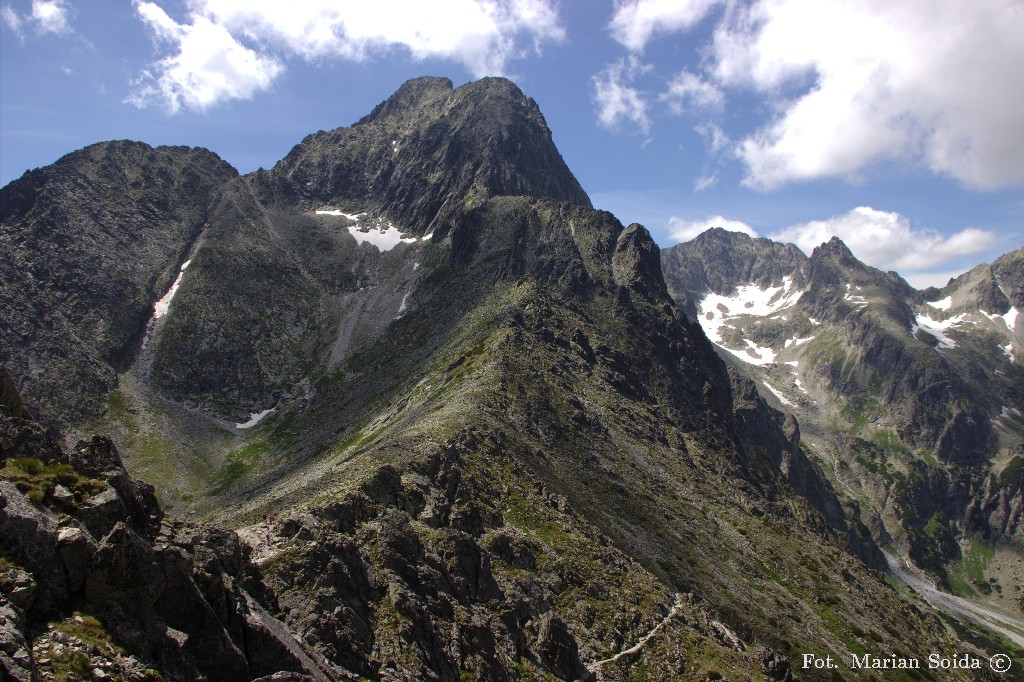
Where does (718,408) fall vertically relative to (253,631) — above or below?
above

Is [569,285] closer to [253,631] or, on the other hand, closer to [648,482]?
[648,482]

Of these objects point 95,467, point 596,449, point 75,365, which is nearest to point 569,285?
point 596,449

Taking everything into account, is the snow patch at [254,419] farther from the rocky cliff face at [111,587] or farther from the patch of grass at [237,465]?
the rocky cliff face at [111,587]

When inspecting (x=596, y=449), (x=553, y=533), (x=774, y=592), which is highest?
(x=596, y=449)

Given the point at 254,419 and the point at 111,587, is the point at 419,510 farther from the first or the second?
the point at 254,419

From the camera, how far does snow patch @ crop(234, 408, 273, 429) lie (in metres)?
177

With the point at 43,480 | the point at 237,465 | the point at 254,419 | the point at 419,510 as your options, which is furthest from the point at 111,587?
the point at 254,419

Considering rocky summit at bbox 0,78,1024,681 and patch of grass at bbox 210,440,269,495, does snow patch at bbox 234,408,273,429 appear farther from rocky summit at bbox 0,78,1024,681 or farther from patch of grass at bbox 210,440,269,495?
patch of grass at bbox 210,440,269,495

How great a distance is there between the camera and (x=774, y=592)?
342 ft

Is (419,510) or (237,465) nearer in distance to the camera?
(419,510)

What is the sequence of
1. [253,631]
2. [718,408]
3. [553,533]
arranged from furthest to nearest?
[718,408] → [553,533] → [253,631]

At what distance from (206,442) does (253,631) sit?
155 metres

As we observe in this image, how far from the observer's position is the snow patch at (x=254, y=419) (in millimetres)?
177150

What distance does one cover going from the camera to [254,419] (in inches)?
7111
